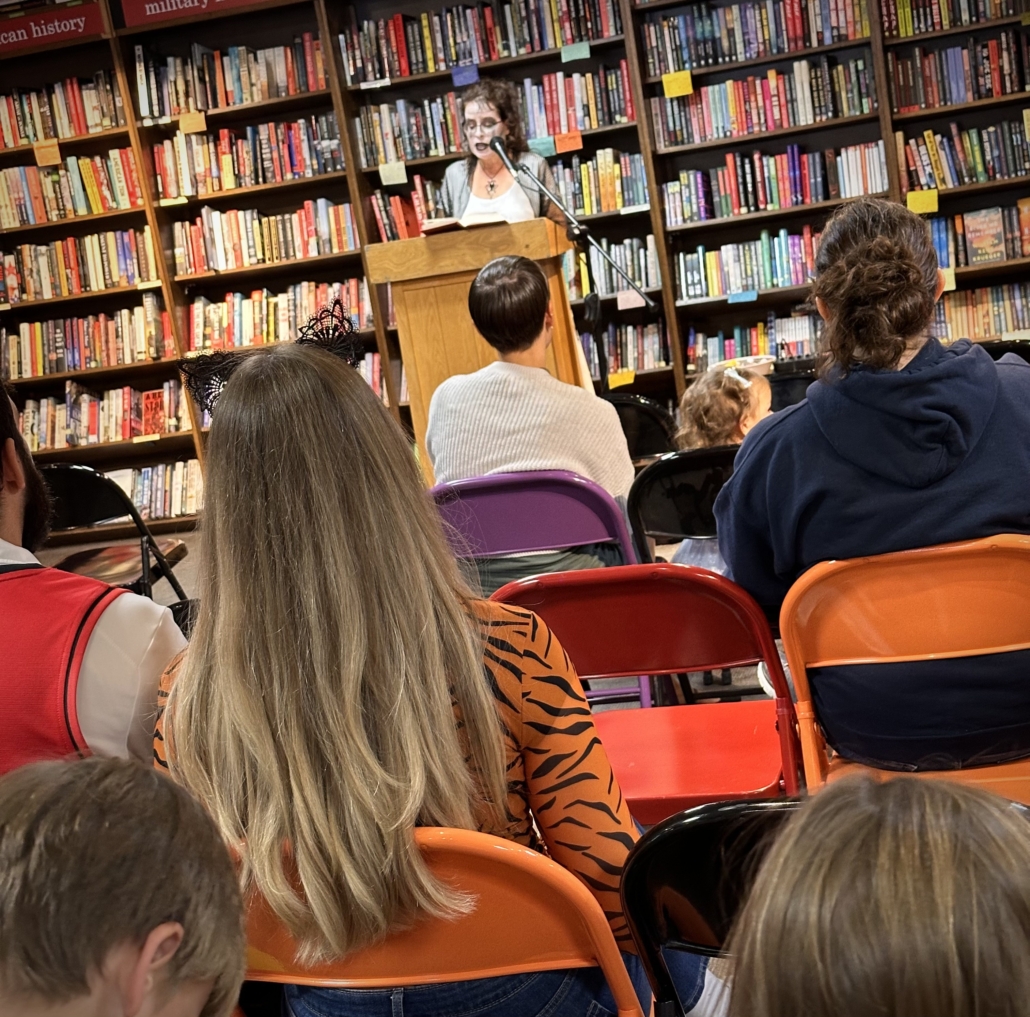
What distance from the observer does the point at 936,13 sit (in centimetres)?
484

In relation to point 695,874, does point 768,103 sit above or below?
above

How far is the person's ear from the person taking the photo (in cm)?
67

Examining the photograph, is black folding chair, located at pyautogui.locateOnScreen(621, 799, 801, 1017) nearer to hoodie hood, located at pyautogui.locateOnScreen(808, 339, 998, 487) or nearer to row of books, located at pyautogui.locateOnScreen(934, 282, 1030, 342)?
hoodie hood, located at pyautogui.locateOnScreen(808, 339, 998, 487)

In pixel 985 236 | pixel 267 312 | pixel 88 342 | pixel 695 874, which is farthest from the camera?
pixel 88 342

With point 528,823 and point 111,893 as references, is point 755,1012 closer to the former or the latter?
point 111,893

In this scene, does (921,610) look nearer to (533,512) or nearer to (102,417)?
(533,512)

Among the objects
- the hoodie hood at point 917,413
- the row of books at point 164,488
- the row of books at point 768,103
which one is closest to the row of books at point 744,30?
the row of books at point 768,103

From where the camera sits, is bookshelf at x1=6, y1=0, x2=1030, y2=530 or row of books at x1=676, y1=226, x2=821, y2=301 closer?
bookshelf at x1=6, y1=0, x2=1030, y2=530

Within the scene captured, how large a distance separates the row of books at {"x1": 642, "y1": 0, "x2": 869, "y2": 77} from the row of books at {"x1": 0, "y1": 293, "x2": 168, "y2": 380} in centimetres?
264

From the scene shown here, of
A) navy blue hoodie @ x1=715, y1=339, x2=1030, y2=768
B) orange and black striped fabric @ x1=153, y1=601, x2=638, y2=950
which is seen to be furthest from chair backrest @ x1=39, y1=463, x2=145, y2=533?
orange and black striped fabric @ x1=153, y1=601, x2=638, y2=950

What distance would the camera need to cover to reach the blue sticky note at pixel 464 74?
5.14 meters

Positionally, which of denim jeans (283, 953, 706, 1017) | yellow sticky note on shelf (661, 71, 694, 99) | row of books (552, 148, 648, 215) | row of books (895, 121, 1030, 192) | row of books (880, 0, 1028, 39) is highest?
row of books (880, 0, 1028, 39)

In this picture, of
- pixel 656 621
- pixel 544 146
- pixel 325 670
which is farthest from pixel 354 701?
pixel 544 146

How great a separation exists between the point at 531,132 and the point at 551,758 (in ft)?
15.1
